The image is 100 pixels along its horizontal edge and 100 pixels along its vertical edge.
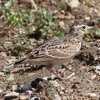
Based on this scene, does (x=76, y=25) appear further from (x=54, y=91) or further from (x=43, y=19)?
(x=54, y=91)

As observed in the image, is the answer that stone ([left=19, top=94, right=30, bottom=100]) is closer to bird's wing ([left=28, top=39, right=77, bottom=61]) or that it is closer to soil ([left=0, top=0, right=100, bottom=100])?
soil ([left=0, top=0, right=100, bottom=100])

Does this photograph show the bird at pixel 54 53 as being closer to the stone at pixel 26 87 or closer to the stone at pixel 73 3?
the stone at pixel 26 87

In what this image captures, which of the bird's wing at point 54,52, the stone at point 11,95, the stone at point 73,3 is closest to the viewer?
the stone at point 11,95

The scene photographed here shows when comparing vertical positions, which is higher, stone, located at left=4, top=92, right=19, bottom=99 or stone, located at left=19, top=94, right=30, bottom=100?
stone, located at left=4, top=92, right=19, bottom=99

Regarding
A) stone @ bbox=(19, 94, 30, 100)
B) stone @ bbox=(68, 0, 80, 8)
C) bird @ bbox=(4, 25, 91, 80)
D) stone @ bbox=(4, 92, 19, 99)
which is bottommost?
stone @ bbox=(19, 94, 30, 100)

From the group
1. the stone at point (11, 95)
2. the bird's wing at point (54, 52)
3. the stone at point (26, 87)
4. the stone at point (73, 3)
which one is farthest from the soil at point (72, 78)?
the stone at point (73, 3)

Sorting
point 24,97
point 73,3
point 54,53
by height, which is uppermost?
point 73,3

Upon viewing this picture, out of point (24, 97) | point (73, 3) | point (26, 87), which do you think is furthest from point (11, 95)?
point (73, 3)

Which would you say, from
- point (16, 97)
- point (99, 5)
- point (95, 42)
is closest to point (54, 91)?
point (16, 97)

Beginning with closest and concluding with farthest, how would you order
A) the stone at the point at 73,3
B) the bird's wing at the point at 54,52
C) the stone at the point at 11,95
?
the stone at the point at 11,95, the bird's wing at the point at 54,52, the stone at the point at 73,3

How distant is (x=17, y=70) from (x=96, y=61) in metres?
2.09

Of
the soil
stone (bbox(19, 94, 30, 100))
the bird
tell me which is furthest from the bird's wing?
stone (bbox(19, 94, 30, 100))

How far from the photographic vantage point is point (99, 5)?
10.4m

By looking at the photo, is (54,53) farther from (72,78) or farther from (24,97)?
(24,97)
